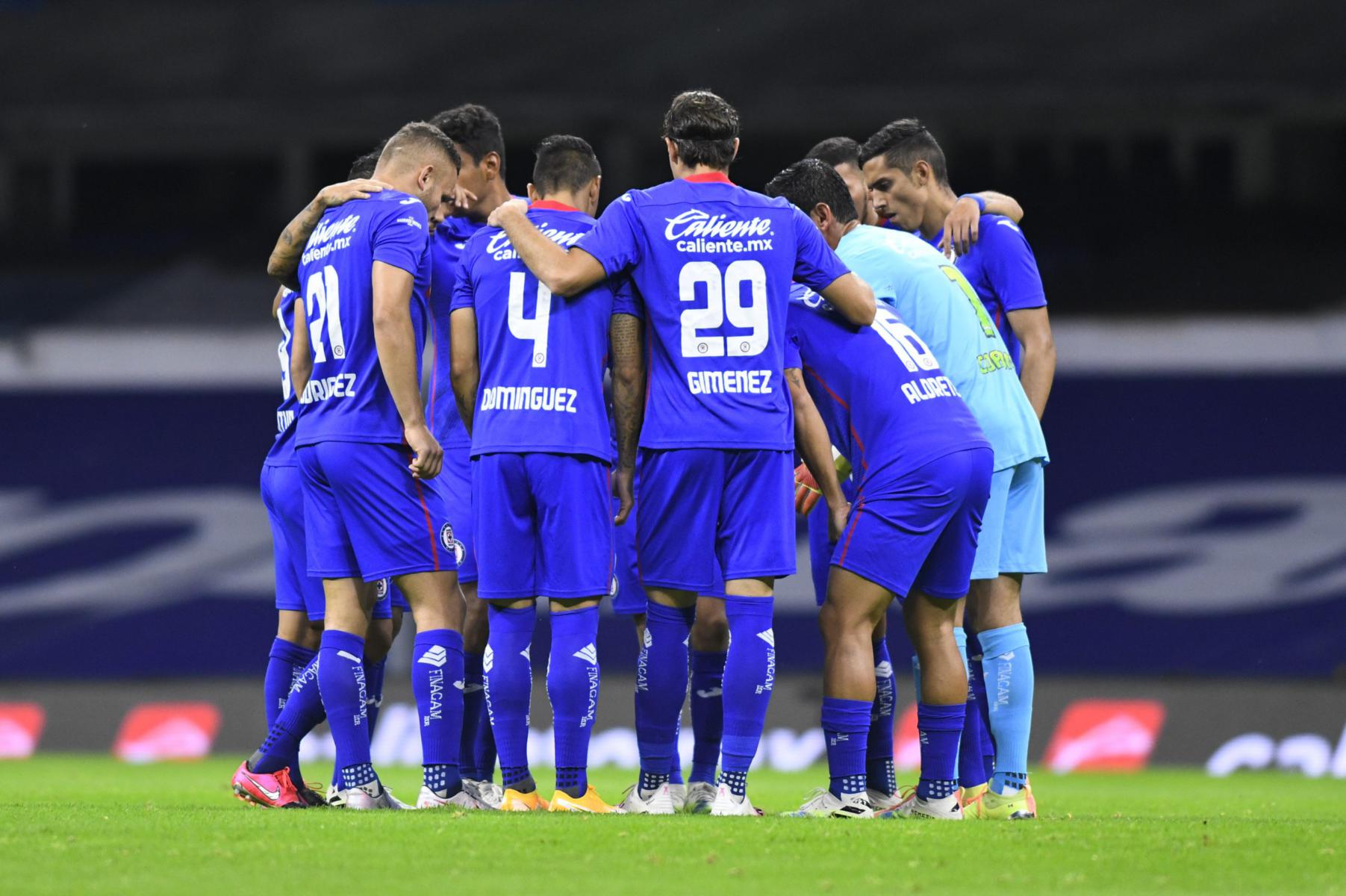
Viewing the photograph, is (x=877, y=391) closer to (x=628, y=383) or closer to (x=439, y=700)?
(x=628, y=383)

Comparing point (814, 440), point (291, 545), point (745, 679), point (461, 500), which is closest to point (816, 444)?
point (814, 440)

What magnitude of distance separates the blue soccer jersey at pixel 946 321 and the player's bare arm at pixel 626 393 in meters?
0.99

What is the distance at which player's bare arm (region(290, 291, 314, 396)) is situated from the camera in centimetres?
644

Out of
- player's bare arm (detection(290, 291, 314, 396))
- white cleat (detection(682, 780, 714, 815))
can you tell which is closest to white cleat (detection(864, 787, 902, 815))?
white cleat (detection(682, 780, 714, 815))

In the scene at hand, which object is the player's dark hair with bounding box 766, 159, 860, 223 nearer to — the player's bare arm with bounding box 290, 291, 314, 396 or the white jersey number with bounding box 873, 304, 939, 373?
the white jersey number with bounding box 873, 304, 939, 373

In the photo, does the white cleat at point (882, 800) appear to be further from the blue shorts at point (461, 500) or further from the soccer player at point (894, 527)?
the blue shorts at point (461, 500)

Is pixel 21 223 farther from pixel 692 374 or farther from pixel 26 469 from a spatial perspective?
pixel 692 374

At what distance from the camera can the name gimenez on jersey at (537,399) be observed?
577 cm

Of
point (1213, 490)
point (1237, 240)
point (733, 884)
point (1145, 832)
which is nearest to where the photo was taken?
A: point (733, 884)

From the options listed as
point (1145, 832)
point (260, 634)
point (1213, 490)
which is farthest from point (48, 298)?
point (1145, 832)

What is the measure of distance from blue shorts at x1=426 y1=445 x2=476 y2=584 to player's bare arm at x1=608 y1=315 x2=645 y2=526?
61 cm

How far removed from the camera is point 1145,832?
17.8 feet

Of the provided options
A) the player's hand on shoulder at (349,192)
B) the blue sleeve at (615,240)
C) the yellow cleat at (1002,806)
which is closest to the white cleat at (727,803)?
the yellow cleat at (1002,806)

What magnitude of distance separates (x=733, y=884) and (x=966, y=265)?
344 centimetres
